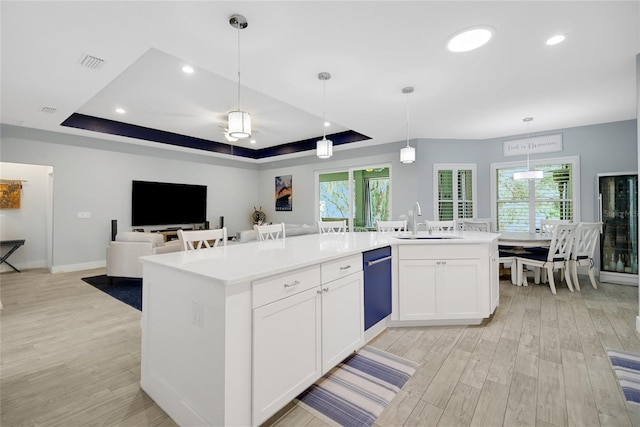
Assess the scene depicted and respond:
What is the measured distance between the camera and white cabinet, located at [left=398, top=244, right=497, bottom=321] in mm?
2742

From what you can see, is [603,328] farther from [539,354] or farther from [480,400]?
[480,400]

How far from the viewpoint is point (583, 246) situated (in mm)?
4273

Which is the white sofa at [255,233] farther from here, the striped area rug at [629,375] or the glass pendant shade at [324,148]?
the striped area rug at [629,375]

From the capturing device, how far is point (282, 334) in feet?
5.14

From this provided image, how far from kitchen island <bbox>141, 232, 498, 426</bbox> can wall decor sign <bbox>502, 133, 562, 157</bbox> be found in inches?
196

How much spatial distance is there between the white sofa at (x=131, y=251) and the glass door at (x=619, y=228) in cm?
693

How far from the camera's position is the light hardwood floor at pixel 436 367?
165 cm

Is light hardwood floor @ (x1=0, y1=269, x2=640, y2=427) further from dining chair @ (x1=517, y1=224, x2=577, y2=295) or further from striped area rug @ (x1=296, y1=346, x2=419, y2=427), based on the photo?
dining chair @ (x1=517, y1=224, x2=577, y2=295)

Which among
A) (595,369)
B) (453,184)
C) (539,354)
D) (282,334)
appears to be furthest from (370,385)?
(453,184)

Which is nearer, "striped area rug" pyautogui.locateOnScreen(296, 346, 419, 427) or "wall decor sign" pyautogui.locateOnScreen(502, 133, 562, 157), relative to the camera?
"striped area rug" pyautogui.locateOnScreen(296, 346, 419, 427)

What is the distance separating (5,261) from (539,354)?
8.48 m

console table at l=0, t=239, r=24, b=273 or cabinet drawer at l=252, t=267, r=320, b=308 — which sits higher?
cabinet drawer at l=252, t=267, r=320, b=308

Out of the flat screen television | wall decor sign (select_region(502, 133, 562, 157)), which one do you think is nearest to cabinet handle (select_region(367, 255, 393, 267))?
wall decor sign (select_region(502, 133, 562, 157))

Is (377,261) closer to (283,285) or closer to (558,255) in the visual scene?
(283,285)
